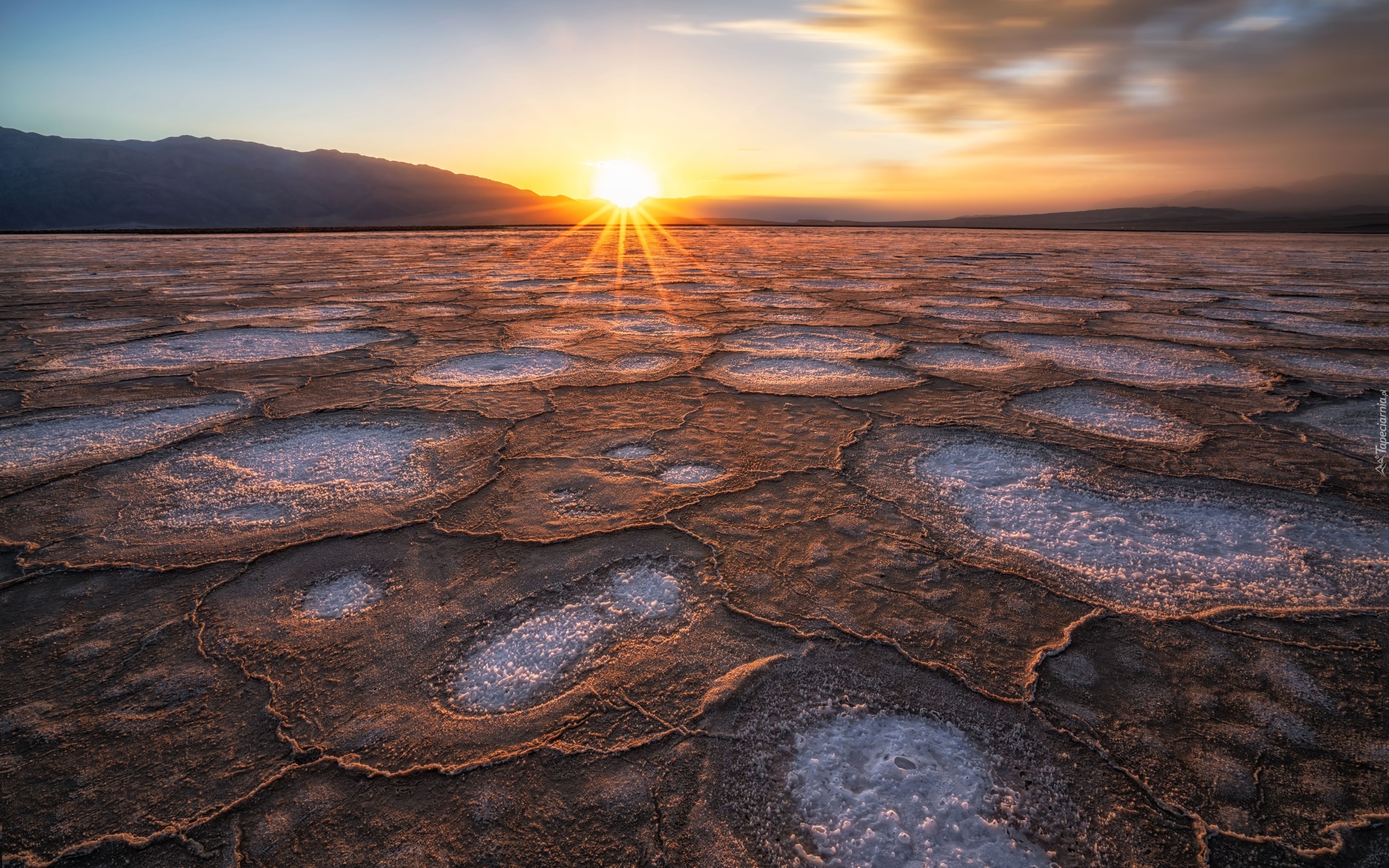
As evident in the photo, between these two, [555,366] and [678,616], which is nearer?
[678,616]

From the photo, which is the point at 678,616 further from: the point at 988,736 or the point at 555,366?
the point at 555,366

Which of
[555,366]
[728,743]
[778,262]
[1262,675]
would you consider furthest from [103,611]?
[778,262]

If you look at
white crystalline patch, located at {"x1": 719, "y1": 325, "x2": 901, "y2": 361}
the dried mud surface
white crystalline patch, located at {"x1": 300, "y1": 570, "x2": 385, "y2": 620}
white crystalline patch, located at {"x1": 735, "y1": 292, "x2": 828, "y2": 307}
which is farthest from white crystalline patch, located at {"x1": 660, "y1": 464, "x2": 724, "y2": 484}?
white crystalline patch, located at {"x1": 735, "y1": 292, "x2": 828, "y2": 307}

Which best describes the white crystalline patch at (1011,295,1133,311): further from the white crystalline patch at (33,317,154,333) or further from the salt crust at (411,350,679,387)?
the white crystalline patch at (33,317,154,333)

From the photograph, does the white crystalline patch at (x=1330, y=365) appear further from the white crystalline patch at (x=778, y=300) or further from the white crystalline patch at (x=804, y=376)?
the white crystalline patch at (x=778, y=300)

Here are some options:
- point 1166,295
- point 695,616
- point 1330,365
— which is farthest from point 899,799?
Result: point 1166,295

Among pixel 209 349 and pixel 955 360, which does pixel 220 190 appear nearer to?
pixel 209 349
